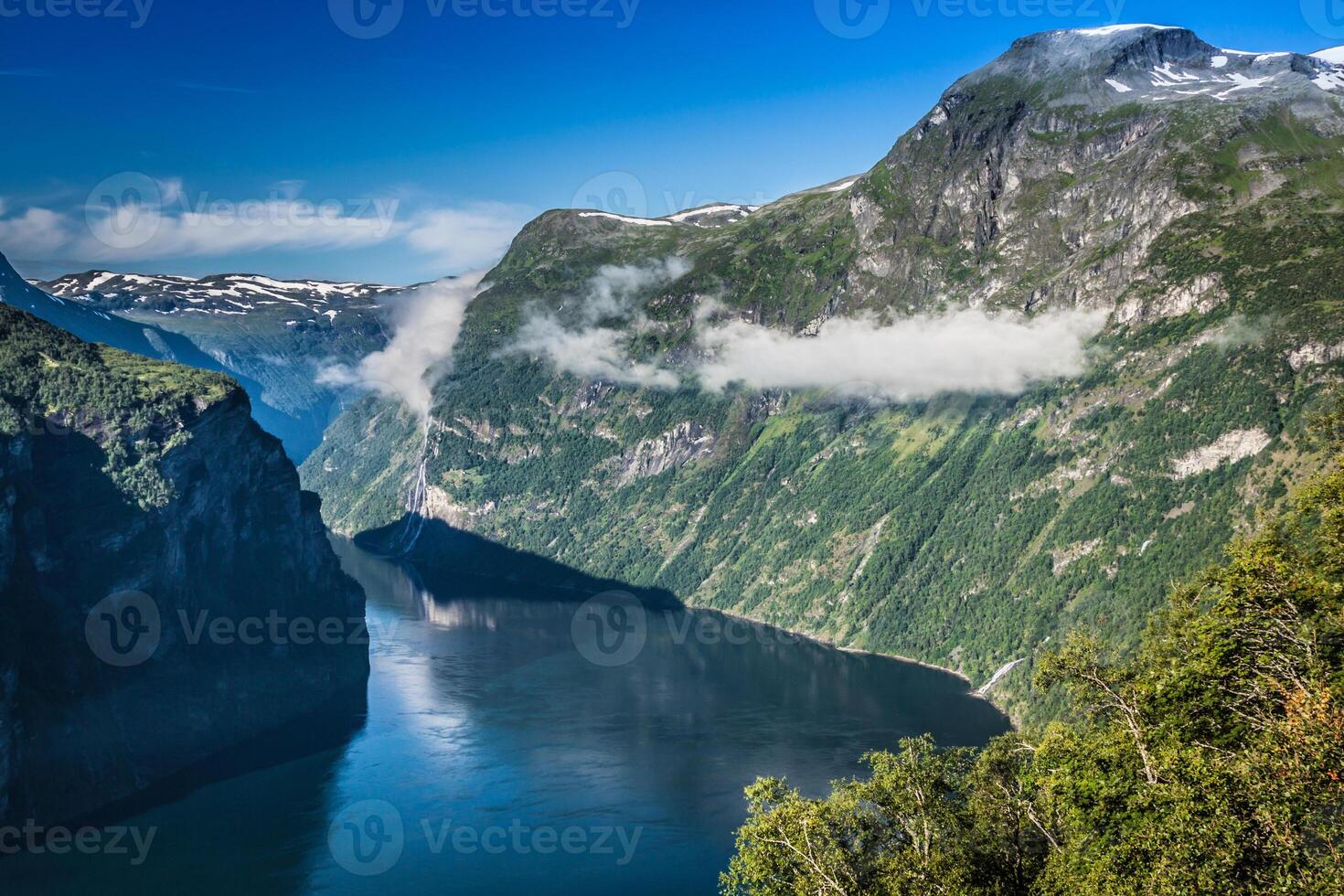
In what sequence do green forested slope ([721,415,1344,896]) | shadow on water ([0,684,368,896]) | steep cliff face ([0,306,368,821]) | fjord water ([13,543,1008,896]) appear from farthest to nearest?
steep cliff face ([0,306,368,821]), fjord water ([13,543,1008,896]), shadow on water ([0,684,368,896]), green forested slope ([721,415,1344,896])

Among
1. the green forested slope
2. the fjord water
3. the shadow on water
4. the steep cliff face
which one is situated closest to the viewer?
the green forested slope

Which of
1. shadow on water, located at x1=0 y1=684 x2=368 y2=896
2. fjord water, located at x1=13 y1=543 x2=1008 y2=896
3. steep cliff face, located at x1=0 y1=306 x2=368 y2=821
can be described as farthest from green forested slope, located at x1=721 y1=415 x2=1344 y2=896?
steep cliff face, located at x1=0 y1=306 x2=368 y2=821

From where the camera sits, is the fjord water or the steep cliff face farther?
the steep cliff face

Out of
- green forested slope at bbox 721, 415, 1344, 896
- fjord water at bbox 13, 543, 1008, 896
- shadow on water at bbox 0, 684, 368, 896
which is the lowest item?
fjord water at bbox 13, 543, 1008, 896

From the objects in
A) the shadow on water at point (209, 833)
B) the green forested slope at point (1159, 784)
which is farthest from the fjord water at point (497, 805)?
the green forested slope at point (1159, 784)

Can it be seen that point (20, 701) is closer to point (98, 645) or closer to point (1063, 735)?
point (98, 645)

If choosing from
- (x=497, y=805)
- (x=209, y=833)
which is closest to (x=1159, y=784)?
(x=497, y=805)

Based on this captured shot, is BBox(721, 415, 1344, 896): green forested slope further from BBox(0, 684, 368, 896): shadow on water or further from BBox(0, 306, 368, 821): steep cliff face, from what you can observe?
BBox(0, 306, 368, 821): steep cliff face

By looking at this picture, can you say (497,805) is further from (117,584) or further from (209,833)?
(117,584)

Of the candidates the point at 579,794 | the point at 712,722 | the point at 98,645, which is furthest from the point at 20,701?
the point at 712,722
